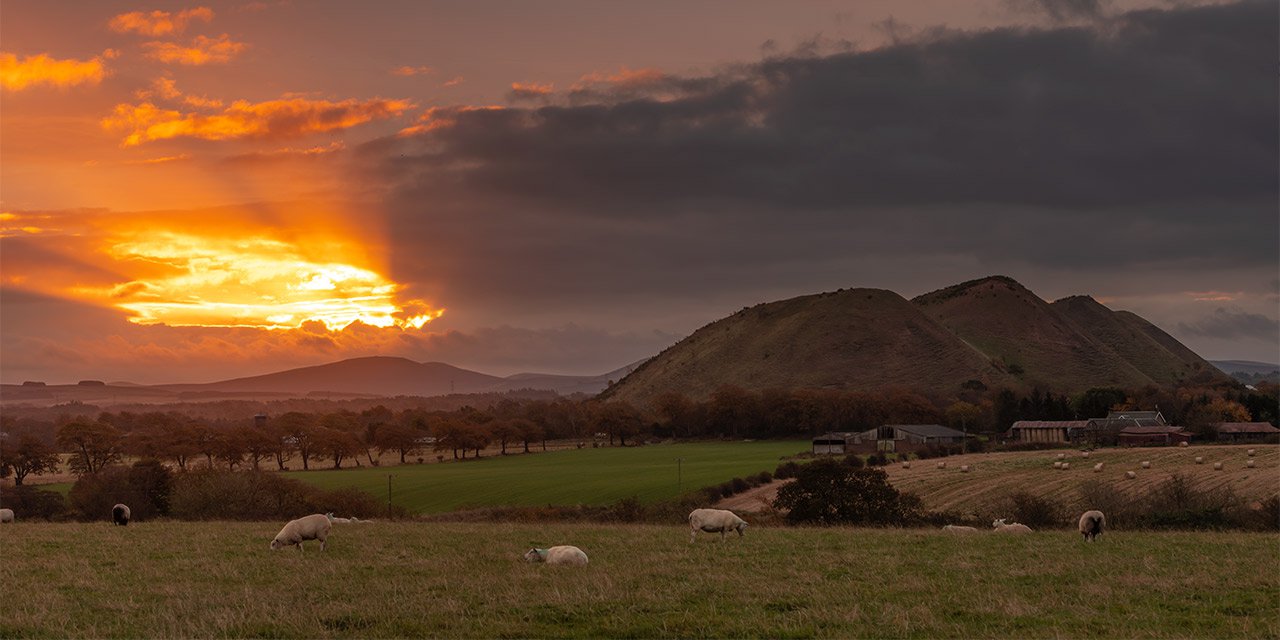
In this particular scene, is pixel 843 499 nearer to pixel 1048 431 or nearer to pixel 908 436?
pixel 908 436

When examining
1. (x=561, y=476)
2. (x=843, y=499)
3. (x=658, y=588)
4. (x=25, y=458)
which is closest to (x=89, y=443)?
(x=25, y=458)

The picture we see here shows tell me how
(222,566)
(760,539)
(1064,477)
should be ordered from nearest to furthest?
(222,566) < (760,539) < (1064,477)

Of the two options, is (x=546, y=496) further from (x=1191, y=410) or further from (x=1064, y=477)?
(x=1191, y=410)

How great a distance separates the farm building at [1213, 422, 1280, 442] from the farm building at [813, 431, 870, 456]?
165 ft

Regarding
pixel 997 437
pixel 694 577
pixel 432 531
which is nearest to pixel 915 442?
pixel 997 437

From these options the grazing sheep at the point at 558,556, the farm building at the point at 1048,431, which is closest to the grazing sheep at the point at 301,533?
the grazing sheep at the point at 558,556

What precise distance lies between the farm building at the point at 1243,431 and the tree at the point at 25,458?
15486cm

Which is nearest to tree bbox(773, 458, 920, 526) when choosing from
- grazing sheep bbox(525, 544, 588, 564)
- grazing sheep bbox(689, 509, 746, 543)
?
grazing sheep bbox(689, 509, 746, 543)

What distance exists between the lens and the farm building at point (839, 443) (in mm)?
147500

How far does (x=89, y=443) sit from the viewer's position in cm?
12838

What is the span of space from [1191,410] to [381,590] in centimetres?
17636

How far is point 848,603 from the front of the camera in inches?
738

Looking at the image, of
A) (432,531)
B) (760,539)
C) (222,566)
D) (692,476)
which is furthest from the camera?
(692,476)

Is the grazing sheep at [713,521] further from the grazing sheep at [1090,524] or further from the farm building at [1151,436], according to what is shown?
the farm building at [1151,436]
